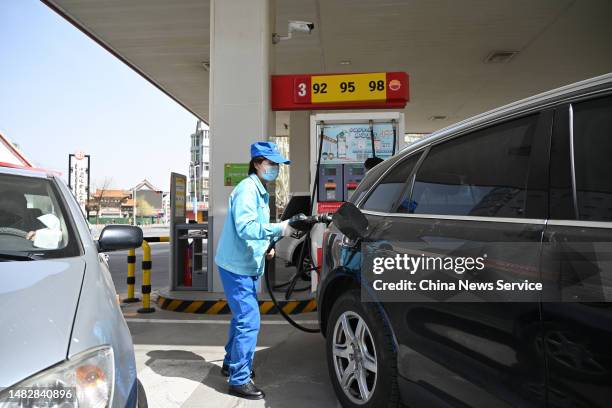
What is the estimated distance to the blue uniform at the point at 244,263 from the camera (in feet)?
10.2

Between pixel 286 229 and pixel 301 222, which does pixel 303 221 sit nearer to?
pixel 301 222

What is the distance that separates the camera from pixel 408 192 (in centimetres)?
258

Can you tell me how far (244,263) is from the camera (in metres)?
3.21

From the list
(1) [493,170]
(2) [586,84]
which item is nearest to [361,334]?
(1) [493,170]

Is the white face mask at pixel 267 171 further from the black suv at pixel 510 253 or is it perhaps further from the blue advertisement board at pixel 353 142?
the blue advertisement board at pixel 353 142

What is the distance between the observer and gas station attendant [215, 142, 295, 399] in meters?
3.12

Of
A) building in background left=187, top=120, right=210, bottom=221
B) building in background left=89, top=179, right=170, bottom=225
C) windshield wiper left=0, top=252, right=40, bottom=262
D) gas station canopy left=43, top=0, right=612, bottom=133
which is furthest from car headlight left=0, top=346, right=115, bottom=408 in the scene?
building in background left=187, top=120, right=210, bottom=221

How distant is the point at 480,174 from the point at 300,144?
1228cm

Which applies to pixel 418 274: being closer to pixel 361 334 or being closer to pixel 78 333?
pixel 361 334

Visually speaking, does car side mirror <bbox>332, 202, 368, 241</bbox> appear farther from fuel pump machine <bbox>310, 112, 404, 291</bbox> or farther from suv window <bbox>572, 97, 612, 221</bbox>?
fuel pump machine <bbox>310, 112, 404, 291</bbox>

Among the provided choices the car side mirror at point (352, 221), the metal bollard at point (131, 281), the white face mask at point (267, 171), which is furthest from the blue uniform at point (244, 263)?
the metal bollard at point (131, 281)

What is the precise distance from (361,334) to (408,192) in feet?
2.88

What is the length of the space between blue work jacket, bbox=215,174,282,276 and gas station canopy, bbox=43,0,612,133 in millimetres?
5700

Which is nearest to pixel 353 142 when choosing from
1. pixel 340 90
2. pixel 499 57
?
pixel 340 90
